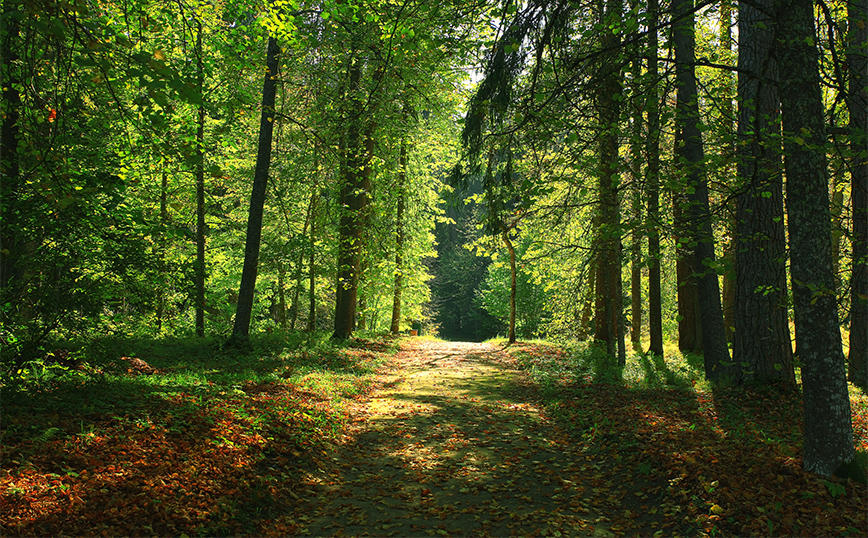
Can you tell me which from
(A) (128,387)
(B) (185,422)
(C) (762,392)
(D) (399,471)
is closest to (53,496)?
(B) (185,422)

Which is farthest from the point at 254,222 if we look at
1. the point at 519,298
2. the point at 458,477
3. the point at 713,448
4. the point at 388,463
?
the point at 519,298

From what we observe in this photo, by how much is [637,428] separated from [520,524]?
272cm

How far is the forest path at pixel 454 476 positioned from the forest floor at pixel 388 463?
0.08 feet

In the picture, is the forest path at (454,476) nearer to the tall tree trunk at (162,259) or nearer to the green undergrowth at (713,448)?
the green undergrowth at (713,448)

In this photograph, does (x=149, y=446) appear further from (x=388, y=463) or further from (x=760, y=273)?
(x=760, y=273)

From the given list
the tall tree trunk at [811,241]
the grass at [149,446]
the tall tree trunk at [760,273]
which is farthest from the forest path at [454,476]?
the tall tree trunk at [760,273]

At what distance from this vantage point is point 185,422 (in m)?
5.12

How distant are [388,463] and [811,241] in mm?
5018

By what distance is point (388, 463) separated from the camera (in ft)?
19.1

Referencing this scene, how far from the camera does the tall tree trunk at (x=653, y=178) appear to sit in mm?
5016

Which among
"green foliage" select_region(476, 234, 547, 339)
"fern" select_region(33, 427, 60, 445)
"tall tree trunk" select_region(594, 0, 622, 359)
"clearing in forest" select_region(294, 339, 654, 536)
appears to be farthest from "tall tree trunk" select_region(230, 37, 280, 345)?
"green foliage" select_region(476, 234, 547, 339)

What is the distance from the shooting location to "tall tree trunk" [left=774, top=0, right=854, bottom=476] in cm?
389

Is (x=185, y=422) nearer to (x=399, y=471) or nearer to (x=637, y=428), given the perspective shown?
(x=399, y=471)

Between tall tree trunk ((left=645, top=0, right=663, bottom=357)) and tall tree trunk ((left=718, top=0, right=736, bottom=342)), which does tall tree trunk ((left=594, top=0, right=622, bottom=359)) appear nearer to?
tall tree trunk ((left=645, top=0, right=663, bottom=357))
